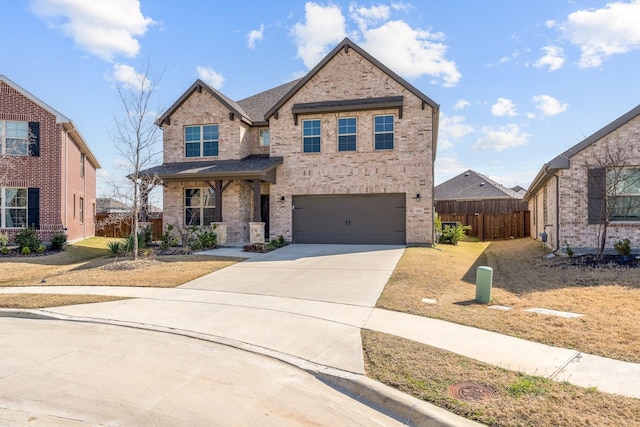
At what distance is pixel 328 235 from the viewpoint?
763 inches

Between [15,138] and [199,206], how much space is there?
8.72 metres

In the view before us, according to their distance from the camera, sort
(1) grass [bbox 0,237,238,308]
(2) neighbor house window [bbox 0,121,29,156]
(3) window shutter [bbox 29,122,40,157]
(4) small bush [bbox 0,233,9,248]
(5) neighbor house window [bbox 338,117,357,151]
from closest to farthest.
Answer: (1) grass [bbox 0,237,238,308] → (4) small bush [bbox 0,233,9,248] → (5) neighbor house window [bbox 338,117,357,151] → (2) neighbor house window [bbox 0,121,29,156] → (3) window shutter [bbox 29,122,40,157]

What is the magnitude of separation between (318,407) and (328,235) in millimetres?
15100

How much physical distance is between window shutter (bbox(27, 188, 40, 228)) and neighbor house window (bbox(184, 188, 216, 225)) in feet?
21.1

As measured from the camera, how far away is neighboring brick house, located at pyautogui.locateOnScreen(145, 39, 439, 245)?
1842cm

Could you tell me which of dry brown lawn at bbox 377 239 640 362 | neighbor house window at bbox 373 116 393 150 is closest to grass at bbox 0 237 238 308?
dry brown lawn at bbox 377 239 640 362

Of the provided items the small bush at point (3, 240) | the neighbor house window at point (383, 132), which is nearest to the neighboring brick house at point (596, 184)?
the neighbor house window at point (383, 132)

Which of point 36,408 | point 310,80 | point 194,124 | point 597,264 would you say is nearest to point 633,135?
point 597,264

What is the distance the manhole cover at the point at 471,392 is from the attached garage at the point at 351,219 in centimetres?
1428

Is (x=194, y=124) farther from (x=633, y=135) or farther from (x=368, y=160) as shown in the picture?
(x=633, y=135)

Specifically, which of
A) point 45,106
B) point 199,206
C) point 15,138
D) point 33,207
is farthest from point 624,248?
point 15,138

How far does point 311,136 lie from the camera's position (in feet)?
64.0

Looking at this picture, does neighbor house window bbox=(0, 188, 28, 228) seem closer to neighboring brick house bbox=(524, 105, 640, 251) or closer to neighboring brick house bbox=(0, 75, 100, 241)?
neighboring brick house bbox=(0, 75, 100, 241)

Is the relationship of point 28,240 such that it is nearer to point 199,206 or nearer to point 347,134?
point 199,206
